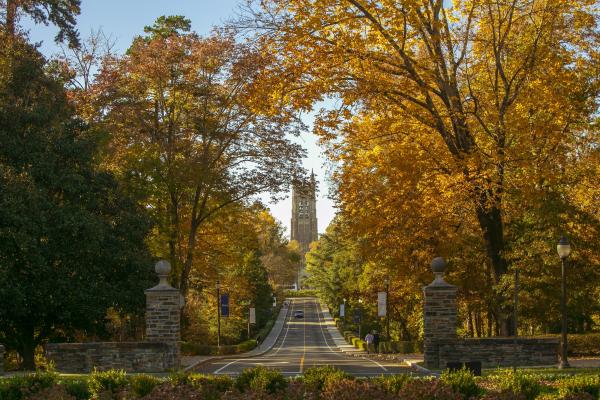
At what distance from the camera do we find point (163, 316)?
65.1 feet

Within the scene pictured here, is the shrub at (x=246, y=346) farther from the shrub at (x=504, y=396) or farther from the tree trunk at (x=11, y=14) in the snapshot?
the shrub at (x=504, y=396)

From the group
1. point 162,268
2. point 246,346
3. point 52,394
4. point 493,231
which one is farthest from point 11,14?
point 246,346

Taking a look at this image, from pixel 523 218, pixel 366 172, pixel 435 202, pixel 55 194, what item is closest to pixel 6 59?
pixel 55 194

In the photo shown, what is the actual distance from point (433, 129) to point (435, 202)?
216cm

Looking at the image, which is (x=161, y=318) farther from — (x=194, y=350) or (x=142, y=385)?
(x=194, y=350)

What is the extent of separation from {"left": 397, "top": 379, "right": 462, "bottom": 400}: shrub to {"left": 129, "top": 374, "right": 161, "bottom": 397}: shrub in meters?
3.74

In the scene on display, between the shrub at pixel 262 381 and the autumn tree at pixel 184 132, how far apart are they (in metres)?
19.0

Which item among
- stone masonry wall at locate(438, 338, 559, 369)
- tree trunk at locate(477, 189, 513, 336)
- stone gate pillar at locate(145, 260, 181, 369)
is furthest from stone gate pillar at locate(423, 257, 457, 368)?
stone gate pillar at locate(145, 260, 181, 369)

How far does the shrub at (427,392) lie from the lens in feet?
33.5

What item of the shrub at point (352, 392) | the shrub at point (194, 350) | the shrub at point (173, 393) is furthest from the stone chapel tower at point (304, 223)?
the shrub at point (352, 392)

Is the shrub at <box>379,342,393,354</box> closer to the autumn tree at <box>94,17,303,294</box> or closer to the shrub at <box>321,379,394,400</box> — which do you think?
the autumn tree at <box>94,17,303,294</box>

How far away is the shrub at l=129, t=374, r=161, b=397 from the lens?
37.7 feet

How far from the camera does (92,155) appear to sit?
25.5 meters

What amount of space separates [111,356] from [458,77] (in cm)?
1314
